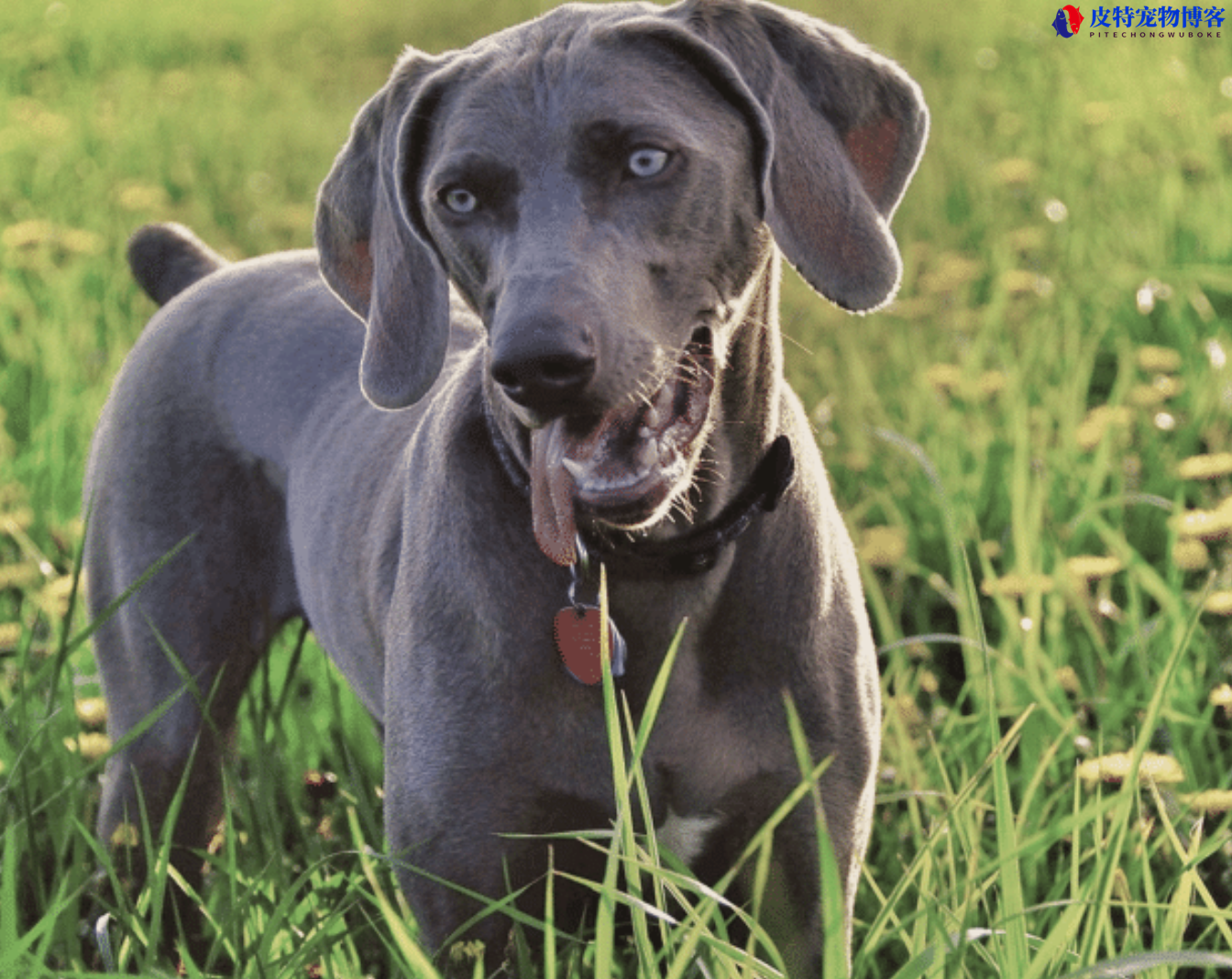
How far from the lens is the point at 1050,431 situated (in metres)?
4.21

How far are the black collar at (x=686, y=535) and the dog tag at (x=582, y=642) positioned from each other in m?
0.13

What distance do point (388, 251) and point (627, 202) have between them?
52cm

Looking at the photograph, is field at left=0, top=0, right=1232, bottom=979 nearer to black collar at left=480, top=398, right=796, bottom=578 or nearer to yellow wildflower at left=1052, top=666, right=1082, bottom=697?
yellow wildflower at left=1052, top=666, right=1082, bottom=697

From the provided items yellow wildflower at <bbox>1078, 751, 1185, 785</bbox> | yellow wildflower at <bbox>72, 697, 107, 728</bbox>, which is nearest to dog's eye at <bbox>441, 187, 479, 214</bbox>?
yellow wildflower at <bbox>1078, 751, 1185, 785</bbox>

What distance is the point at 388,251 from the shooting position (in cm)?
254

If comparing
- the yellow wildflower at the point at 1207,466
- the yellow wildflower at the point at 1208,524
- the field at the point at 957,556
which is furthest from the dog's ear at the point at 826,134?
the yellow wildflower at the point at 1207,466

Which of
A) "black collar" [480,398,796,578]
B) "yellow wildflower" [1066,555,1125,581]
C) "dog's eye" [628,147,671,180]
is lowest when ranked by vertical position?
"yellow wildflower" [1066,555,1125,581]

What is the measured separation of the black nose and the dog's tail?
208cm

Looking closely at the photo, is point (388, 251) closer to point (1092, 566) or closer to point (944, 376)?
point (1092, 566)

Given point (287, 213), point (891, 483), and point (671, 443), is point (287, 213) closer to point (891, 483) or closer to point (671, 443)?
point (891, 483)

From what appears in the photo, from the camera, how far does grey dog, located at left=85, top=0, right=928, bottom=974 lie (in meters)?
2.20

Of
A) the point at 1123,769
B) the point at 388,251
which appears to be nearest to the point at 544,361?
the point at 388,251

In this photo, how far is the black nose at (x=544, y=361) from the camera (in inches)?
78.5

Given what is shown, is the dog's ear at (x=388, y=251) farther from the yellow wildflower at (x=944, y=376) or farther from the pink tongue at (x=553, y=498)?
the yellow wildflower at (x=944, y=376)
